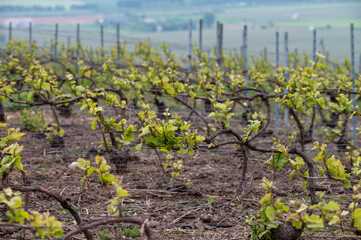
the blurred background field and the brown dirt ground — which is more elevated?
the blurred background field

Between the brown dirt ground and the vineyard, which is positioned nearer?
the vineyard

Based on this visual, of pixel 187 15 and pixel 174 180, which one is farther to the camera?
pixel 187 15

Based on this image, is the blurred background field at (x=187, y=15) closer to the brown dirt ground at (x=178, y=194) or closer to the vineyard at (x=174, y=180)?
the brown dirt ground at (x=178, y=194)

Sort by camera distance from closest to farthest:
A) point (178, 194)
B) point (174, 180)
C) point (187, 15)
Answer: point (178, 194)
point (174, 180)
point (187, 15)

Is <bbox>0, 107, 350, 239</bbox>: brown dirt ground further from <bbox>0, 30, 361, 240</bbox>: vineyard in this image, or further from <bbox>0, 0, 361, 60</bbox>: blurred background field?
<bbox>0, 0, 361, 60</bbox>: blurred background field

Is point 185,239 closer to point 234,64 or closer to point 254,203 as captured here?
point 254,203

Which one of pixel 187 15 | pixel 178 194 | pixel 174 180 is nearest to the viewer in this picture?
pixel 178 194

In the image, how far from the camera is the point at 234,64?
1085 centimetres

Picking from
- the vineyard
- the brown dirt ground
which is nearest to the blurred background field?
the brown dirt ground

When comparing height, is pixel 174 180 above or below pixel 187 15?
below

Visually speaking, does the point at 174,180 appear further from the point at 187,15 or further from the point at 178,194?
the point at 187,15

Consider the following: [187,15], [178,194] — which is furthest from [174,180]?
[187,15]

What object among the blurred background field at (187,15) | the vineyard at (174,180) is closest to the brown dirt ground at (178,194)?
the vineyard at (174,180)

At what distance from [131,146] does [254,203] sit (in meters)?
2.23
